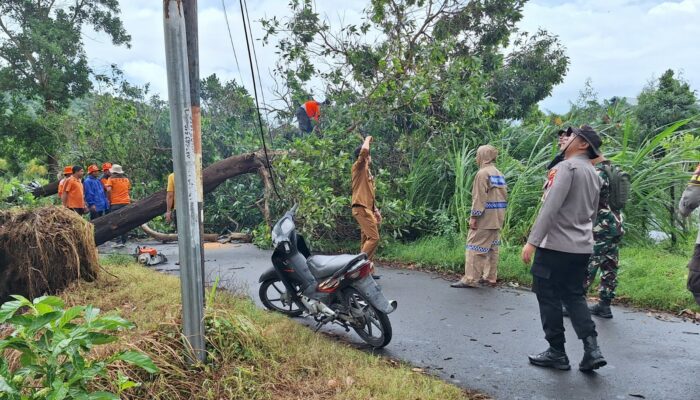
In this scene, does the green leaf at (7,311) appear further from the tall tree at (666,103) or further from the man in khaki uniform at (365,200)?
the tall tree at (666,103)

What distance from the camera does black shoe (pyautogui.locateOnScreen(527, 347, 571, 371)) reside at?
398cm

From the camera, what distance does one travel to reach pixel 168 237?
1213 centimetres

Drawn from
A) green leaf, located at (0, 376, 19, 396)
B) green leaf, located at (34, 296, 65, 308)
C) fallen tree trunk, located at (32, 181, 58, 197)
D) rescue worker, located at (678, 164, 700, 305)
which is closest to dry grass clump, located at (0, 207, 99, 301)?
green leaf, located at (34, 296, 65, 308)

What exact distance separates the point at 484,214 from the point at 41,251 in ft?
17.8

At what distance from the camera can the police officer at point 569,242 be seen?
3.77m

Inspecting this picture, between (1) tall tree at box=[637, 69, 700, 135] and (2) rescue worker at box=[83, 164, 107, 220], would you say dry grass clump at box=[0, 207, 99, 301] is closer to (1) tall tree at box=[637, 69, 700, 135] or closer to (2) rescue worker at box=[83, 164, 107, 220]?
(2) rescue worker at box=[83, 164, 107, 220]

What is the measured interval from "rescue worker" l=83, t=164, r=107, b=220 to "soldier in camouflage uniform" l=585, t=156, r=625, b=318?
10185mm

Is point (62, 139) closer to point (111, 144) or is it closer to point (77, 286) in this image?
point (111, 144)

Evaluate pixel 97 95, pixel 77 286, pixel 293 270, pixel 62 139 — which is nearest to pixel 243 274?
pixel 77 286

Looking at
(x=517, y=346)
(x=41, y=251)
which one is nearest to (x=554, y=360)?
(x=517, y=346)

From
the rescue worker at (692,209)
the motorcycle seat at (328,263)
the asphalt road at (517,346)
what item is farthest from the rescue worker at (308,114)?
the rescue worker at (692,209)

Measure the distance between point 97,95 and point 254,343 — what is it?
15.9 m

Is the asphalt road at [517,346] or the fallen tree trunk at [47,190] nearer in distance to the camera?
the asphalt road at [517,346]

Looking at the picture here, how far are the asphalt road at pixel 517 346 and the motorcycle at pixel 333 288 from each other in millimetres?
276
